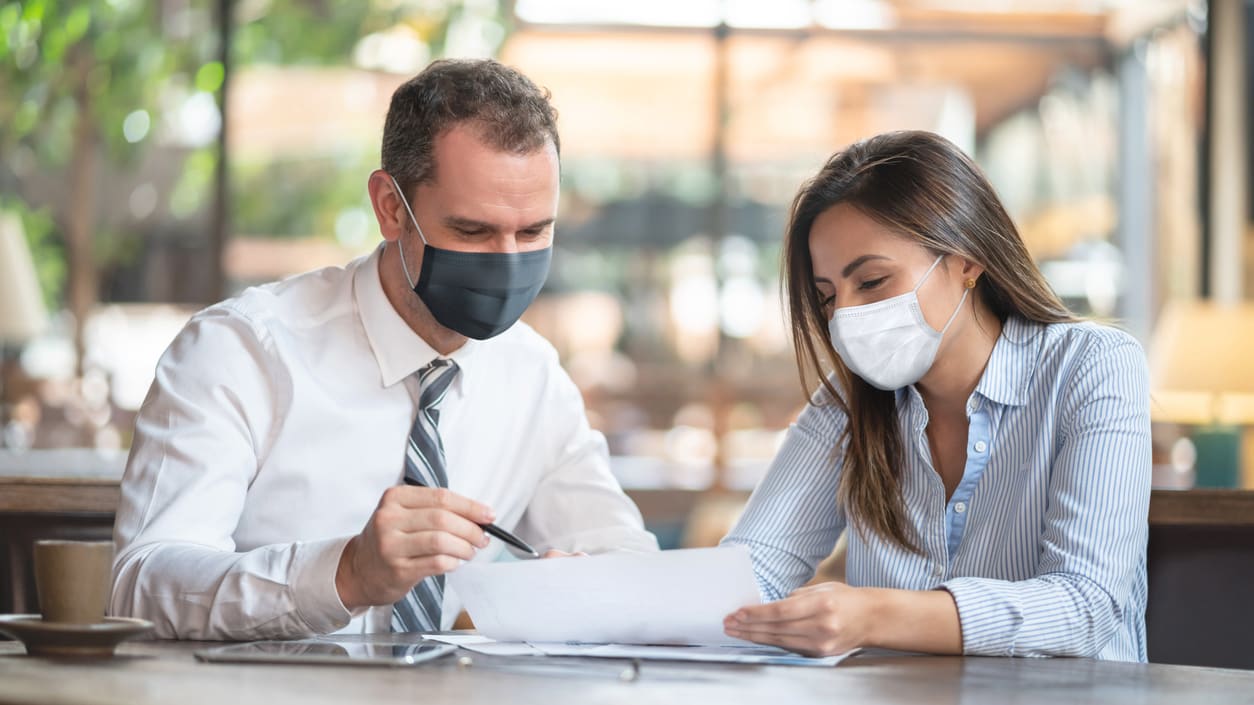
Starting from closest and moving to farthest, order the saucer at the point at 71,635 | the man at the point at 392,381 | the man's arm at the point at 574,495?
the saucer at the point at 71,635 → the man at the point at 392,381 → the man's arm at the point at 574,495

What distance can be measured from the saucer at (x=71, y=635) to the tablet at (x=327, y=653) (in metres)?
0.08

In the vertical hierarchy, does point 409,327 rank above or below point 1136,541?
above

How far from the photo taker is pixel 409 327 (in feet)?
6.86

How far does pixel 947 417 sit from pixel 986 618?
47 cm

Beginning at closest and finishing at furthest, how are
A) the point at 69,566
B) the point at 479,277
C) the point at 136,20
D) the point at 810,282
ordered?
the point at 69,566 → the point at 479,277 → the point at 810,282 → the point at 136,20

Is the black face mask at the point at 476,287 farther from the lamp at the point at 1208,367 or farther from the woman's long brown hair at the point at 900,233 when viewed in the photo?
the lamp at the point at 1208,367

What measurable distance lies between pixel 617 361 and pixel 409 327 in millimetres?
4404

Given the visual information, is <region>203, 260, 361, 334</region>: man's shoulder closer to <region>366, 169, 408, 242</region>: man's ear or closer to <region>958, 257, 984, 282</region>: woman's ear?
<region>366, 169, 408, 242</region>: man's ear

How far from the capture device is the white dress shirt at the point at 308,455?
1727 mm

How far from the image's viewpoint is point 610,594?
159 cm

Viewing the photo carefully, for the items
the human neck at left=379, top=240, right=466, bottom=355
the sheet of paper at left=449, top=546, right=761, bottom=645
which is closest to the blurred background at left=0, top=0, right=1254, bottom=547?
the human neck at left=379, top=240, right=466, bottom=355

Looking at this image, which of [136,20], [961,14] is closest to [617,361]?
[961,14]

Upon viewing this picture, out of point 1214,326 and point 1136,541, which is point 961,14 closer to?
point 1214,326

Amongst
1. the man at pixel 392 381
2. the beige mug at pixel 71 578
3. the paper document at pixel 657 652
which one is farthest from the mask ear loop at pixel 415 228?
the beige mug at pixel 71 578
